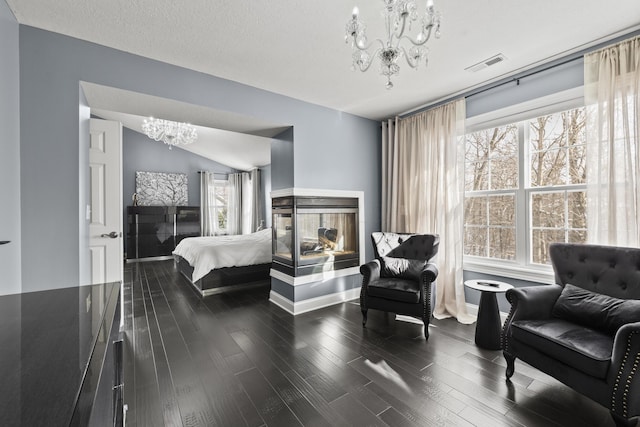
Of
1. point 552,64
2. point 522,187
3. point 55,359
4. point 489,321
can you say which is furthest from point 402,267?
point 55,359

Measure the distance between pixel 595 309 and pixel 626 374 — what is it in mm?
533

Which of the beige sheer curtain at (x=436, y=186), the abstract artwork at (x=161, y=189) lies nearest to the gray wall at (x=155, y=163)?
the abstract artwork at (x=161, y=189)

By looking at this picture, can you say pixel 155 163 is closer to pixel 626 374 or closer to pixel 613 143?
pixel 613 143

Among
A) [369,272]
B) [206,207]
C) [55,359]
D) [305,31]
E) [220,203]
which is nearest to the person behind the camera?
[55,359]

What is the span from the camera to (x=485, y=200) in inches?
129

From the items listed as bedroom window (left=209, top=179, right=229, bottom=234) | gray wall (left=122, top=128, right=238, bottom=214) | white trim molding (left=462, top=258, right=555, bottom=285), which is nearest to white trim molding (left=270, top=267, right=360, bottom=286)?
white trim molding (left=462, top=258, right=555, bottom=285)

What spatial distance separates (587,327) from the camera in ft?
6.05

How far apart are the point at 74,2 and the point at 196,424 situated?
279 cm

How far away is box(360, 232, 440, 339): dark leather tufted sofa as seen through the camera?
8.88 feet

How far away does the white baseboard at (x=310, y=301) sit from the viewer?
3.40m

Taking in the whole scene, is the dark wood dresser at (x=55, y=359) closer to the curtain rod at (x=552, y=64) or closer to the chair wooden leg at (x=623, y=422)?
the chair wooden leg at (x=623, y=422)

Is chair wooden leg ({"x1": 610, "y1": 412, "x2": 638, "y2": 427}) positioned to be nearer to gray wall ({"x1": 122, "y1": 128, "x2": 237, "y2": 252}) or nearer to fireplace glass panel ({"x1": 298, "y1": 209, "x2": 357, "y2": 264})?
fireplace glass panel ({"x1": 298, "y1": 209, "x2": 357, "y2": 264})

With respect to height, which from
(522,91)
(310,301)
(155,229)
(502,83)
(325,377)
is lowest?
(325,377)

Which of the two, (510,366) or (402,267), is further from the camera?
(402,267)
